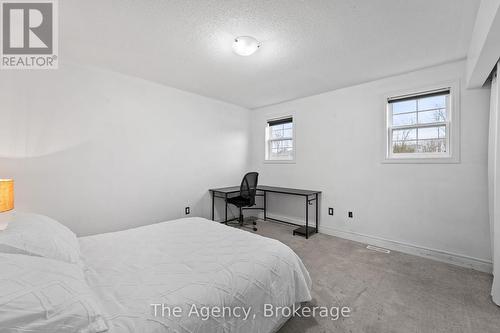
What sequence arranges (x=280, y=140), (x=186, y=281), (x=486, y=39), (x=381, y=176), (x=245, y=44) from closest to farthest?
(x=186, y=281), (x=486, y=39), (x=245, y=44), (x=381, y=176), (x=280, y=140)

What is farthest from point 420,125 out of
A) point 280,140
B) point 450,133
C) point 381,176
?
point 280,140

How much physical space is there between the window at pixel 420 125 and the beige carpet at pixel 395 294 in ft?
4.68

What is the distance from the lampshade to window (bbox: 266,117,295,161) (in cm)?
382

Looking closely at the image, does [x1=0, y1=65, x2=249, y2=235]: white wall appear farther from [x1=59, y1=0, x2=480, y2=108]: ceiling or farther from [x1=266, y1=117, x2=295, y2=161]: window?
[x1=266, y1=117, x2=295, y2=161]: window

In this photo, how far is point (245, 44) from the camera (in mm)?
2104

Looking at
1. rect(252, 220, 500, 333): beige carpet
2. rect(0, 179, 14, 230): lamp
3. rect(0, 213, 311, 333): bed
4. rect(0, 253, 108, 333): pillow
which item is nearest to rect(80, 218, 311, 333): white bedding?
rect(0, 213, 311, 333): bed

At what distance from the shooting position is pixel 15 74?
89.0 inches

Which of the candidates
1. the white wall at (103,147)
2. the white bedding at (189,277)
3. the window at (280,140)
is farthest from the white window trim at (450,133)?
the white wall at (103,147)

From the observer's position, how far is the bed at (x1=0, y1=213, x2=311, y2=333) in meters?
0.95

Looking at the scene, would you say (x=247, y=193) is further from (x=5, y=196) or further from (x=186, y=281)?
(x=5, y=196)

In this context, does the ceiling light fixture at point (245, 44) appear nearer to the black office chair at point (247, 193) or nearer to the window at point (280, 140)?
the black office chair at point (247, 193)

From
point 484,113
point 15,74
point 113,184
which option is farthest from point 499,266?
point 15,74

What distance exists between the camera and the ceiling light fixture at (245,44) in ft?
6.76

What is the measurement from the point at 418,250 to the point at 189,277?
3090 millimetres
